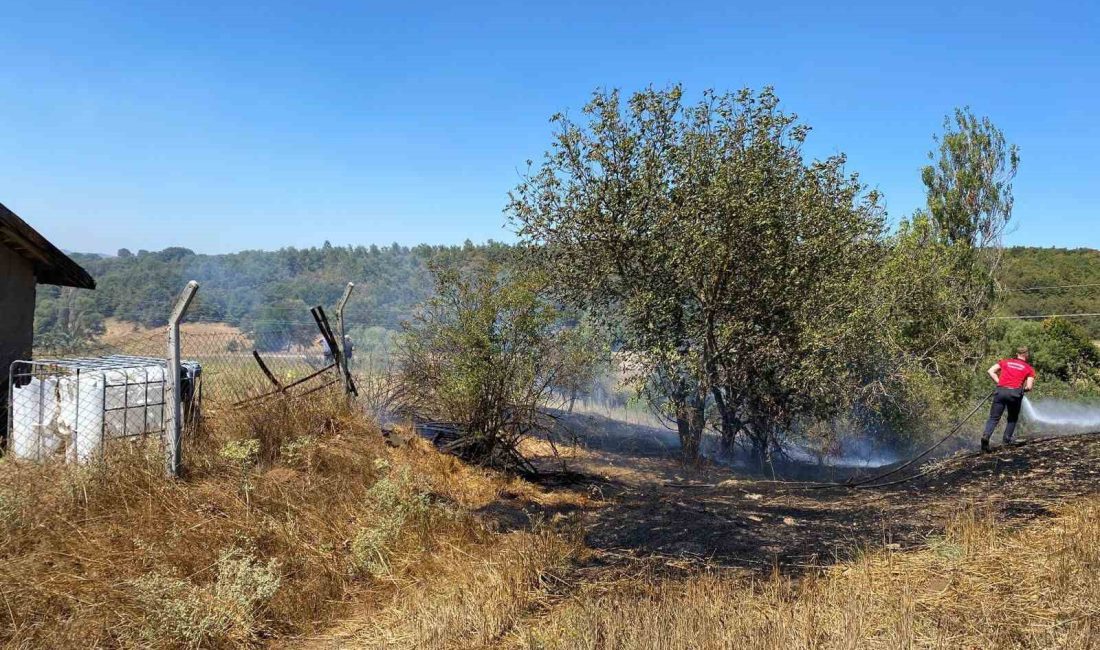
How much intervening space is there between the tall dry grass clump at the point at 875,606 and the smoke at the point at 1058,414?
18775mm

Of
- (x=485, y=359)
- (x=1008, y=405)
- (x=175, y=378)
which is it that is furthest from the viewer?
(x=1008, y=405)

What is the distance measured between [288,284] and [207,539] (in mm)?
32728

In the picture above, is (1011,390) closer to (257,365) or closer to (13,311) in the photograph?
(257,365)

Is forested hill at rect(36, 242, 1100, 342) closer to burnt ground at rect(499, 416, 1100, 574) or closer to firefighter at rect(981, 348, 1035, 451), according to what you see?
burnt ground at rect(499, 416, 1100, 574)

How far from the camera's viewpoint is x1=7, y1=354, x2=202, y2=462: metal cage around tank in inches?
255

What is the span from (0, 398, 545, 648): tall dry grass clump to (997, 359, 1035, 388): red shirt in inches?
337

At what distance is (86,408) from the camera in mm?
6531

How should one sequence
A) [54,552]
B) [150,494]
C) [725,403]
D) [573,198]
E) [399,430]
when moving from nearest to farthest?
[54,552], [150,494], [399,430], [573,198], [725,403]

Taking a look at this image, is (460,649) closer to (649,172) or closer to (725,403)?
(649,172)

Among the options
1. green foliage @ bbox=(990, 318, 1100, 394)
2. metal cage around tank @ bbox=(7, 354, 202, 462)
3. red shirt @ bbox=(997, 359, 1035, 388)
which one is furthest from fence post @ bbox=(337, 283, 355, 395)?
green foliage @ bbox=(990, 318, 1100, 394)

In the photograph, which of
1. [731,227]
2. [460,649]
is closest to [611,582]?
[460,649]

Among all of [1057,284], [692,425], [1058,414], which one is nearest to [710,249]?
[692,425]

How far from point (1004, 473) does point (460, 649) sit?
7.65 m

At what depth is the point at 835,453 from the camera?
48.4ft
